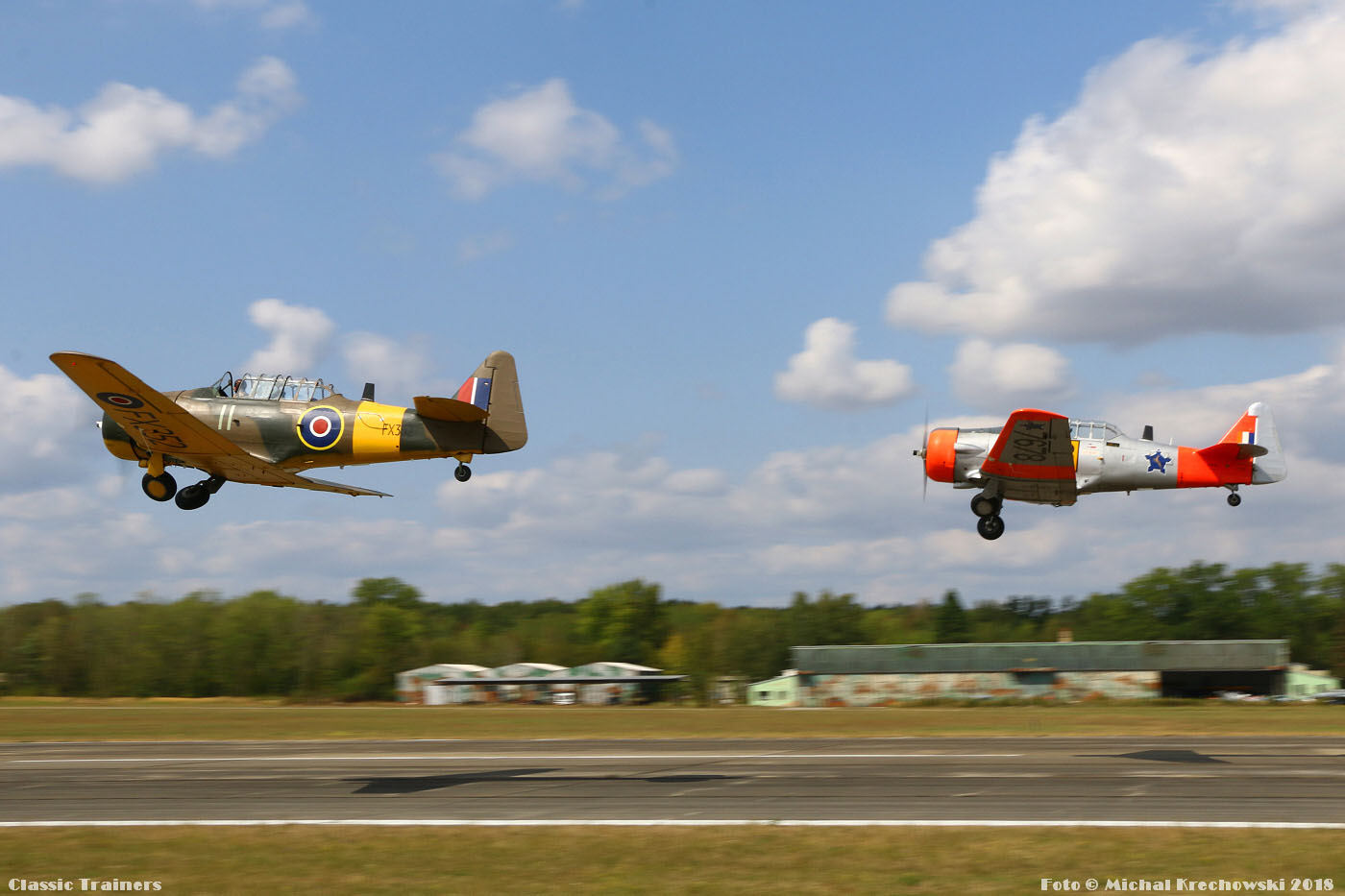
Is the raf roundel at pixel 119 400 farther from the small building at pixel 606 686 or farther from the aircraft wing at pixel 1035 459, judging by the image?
the small building at pixel 606 686

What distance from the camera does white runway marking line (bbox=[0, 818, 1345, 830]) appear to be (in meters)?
17.0

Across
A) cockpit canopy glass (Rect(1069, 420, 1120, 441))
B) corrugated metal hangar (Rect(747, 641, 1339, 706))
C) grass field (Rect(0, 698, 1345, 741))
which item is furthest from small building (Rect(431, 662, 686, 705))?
cockpit canopy glass (Rect(1069, 420, 1120, 441))

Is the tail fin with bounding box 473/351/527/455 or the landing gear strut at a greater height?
the tail fin with bounding box 473/351/527/455

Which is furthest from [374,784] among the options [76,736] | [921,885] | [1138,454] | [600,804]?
[76,736]

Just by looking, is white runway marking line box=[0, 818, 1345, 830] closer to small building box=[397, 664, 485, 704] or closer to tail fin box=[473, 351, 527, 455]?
tail fin box=[473, 351, 527, 455]

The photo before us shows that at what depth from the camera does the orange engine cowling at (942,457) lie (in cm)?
3281

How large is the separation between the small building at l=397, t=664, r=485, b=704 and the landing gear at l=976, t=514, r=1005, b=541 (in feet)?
212

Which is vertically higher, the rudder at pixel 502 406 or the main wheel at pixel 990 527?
the rudder at pixel 502 406

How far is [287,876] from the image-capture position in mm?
14703

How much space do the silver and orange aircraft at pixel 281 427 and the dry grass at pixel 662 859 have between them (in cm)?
744

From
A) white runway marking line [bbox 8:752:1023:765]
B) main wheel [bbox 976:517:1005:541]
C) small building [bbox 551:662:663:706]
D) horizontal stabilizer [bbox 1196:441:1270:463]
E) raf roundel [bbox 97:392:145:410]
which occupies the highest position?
raf roundel [bbox 97:392:145:410]

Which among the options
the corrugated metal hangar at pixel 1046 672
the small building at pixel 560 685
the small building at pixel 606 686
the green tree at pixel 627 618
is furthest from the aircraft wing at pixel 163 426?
the green tree at pixel 627 618

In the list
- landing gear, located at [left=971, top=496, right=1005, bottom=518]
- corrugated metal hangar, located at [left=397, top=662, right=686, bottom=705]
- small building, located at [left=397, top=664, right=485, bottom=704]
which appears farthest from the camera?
small building, located at [left=397, top=664, right=485, bottom=704]

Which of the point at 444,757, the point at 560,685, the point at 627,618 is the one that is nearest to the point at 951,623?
the point at 627,618
